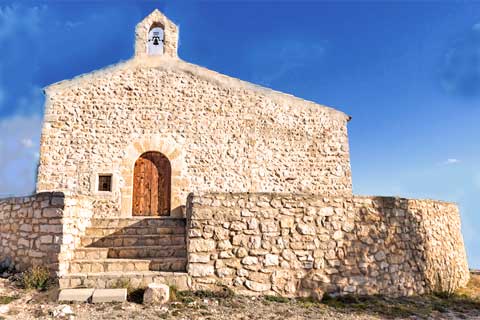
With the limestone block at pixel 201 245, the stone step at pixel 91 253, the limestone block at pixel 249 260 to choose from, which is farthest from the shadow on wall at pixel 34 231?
the limestone block at pixel 249 260

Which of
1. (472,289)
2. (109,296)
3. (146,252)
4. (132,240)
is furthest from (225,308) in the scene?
(472,289)

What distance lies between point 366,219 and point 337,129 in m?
5.17

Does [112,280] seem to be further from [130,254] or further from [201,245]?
[201,245]

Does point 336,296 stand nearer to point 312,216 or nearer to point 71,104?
point 312,216

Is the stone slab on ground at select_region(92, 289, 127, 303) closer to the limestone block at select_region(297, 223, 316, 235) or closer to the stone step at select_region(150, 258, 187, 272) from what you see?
the stone step at select_region(150, 258, 187, 272)

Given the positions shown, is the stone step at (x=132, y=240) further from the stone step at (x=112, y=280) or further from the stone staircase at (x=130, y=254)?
the stone step at (x=112, y=280)

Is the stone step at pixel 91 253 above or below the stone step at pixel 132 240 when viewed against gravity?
below

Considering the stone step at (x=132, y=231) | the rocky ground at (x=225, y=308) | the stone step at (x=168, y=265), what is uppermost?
the stone step at (x=132, y=231)

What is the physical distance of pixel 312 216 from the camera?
6008 mm

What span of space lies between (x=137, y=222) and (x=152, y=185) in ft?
10.5

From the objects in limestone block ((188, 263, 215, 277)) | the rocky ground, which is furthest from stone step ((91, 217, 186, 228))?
the rocky ground

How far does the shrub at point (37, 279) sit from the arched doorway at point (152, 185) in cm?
428

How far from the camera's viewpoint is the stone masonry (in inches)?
219

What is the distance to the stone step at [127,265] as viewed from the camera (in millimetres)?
5441
